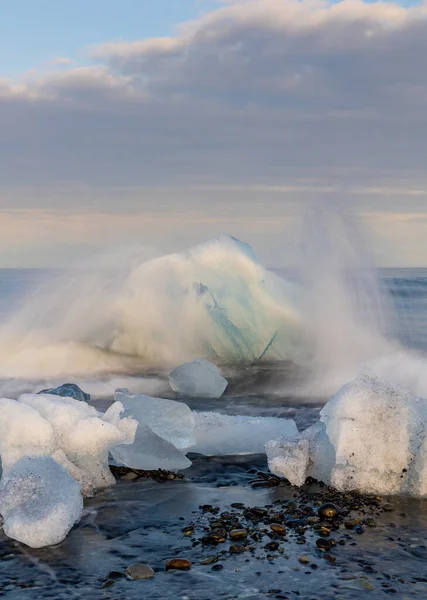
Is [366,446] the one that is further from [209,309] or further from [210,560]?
[209,309]

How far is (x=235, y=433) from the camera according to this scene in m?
9.02

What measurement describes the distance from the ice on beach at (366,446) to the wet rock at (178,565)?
2345 mm

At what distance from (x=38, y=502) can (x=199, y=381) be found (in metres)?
6.84

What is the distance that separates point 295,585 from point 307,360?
37.6ft

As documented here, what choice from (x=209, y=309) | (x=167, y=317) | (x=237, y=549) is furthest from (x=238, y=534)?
(x=167, y=317)

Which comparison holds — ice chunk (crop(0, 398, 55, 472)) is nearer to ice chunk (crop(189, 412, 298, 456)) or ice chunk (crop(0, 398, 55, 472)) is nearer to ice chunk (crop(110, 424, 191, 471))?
Result: ice chunk (crop(110, 424, 191, 471))

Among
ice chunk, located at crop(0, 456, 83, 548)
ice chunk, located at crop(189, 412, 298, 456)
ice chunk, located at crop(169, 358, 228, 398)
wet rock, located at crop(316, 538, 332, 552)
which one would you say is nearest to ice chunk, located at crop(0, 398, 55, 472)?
ice chunk, located at crop(0, 456, 83, 548)

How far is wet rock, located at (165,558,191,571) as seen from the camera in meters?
5.27

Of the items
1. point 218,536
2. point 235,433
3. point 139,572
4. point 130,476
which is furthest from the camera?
point 235,433

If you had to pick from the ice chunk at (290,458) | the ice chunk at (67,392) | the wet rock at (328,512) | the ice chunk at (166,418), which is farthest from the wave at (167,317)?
the wet rock at (328,512)

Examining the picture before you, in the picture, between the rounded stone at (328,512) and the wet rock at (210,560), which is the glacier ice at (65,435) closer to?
the wet rock at (210,560)

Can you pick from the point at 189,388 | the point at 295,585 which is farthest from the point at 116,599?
the point at 189,388

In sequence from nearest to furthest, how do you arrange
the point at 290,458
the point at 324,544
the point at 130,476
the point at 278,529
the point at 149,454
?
1. the point at 324,544
2. the point at 278,529
3. the point at 290,458
4. the point at 130,476
5. the point at 149,454

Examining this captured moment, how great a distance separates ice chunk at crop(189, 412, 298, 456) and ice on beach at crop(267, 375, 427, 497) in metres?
1.00
